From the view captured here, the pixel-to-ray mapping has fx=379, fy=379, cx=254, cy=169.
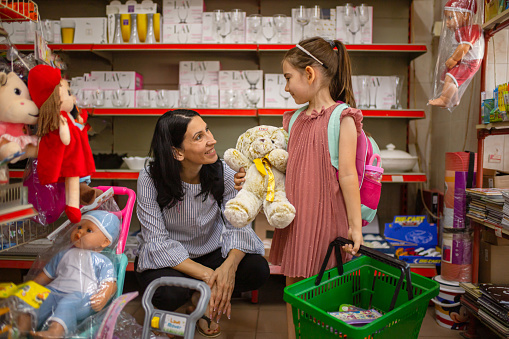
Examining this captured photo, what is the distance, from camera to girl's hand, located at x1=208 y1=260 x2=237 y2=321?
1.70 m

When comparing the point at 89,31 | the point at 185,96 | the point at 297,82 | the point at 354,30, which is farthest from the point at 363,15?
the point at 89,31

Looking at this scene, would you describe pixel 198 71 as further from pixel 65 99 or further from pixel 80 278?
pixel 80 278

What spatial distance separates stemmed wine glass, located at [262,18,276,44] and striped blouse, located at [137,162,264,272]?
51.8 inches

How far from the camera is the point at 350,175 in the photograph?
1.43 m

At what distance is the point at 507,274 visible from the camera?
2.24 m

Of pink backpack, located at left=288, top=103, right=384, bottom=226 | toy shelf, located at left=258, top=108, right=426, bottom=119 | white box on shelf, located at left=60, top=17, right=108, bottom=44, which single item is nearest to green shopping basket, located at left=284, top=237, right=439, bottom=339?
pink backpack, located at left=288, top=103, right=384, bottom=226

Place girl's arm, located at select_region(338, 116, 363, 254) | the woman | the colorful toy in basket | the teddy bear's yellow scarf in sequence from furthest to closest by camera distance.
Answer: the colorful toy in basket, the woman, the teddy bear's yellow scarf, girl's arm, located at select_region(338, 116, 363, 254)

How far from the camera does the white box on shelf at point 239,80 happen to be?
9.70 ft

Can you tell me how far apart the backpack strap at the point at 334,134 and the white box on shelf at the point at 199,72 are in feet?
5.69

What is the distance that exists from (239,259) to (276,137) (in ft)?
2.13

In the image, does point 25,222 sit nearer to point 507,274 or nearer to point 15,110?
point 15,110

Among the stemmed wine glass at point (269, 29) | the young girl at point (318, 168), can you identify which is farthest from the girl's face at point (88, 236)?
the stemmed wine glass at point (269, 29)

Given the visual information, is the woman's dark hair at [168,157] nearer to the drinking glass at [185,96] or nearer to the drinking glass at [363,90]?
the drinking glass at [185,96]

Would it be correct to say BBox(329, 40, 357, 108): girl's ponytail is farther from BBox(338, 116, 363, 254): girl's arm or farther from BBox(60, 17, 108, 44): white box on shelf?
BBox(60, 17, 108, 44): white box on shelf
